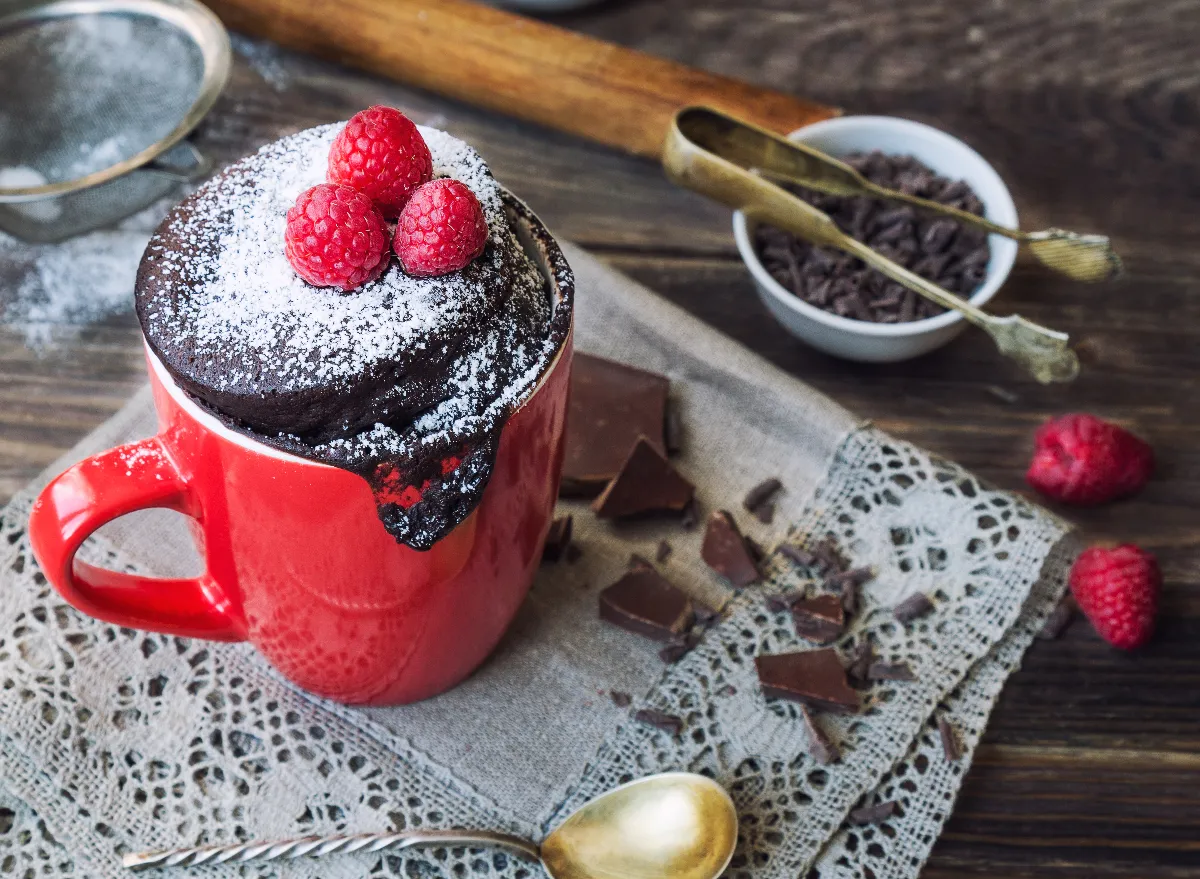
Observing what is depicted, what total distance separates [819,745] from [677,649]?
0.55 feet

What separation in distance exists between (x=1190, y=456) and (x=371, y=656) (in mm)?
1005

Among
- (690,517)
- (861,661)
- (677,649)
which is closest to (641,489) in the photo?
(690,517)

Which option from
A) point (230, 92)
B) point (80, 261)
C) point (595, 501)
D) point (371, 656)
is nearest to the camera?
point (371, 656)

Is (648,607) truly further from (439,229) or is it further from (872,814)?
(439,229)

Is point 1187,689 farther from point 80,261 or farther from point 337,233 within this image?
point 80,261

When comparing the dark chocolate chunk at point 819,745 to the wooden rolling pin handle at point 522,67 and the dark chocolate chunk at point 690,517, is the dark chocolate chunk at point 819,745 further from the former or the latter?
the wooden rolling pin handle at point 522,67

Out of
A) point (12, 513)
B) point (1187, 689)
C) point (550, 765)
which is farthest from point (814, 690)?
point (12, 513)

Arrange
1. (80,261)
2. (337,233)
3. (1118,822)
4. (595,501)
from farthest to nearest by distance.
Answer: (80,261), (595,501), (1118,822), (337,233)

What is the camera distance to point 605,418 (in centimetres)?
127

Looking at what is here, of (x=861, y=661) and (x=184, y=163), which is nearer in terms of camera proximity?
(x=861, y=661)

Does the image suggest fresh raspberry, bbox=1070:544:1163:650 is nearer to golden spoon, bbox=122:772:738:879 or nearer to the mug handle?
golden spoon, bbox=122:772:738:879

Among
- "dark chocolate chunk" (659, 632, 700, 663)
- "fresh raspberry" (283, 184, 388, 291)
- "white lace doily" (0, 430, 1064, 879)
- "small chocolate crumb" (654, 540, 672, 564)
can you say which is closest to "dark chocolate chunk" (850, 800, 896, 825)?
"white lace doily" (0, 430, 1064, 879)

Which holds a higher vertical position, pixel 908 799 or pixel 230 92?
pixel 230 92

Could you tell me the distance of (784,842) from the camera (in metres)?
1.01
